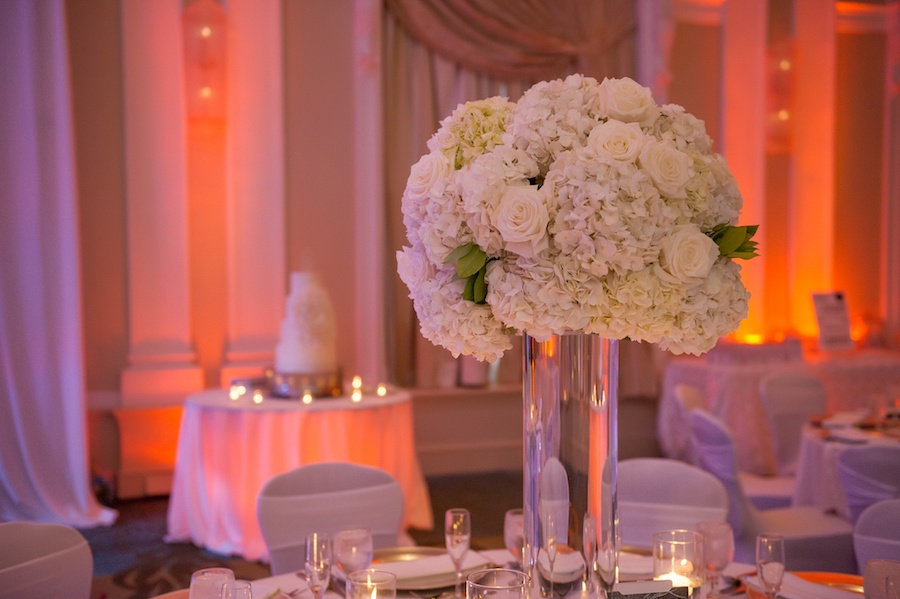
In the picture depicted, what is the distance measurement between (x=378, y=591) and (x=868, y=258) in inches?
309

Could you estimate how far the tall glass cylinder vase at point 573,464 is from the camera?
57.2 inches

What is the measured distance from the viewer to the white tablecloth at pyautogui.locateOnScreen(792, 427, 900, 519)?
376 centimetres

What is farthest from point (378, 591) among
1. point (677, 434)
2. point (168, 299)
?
point (677, 434)

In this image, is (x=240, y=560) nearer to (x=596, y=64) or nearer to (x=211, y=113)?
(x=211, y=113)

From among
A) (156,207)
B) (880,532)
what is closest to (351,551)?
(880,532)

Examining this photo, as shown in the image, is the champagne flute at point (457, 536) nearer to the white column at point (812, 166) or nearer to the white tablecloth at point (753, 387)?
the white tablecloth at point (753, 387)

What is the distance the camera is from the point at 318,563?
176 cm

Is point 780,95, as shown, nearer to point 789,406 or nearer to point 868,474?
point 789,406

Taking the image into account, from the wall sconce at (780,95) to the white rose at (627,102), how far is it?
687cm

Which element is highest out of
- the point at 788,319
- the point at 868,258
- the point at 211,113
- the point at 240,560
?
the point at 211,113

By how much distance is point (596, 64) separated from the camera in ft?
23.3

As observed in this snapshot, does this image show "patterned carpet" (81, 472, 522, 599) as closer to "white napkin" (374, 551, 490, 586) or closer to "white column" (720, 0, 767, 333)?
"white napkin" (374, 551, 490, 586)

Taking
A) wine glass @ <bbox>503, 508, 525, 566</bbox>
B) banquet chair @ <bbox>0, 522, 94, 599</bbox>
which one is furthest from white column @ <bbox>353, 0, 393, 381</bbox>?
wine glass @ <bbox>503, 508, 525, 566</bbox>

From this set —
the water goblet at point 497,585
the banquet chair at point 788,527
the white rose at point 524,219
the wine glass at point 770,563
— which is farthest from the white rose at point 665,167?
the banquet chair at point 788,527
